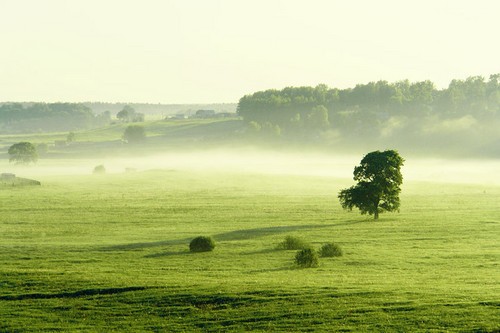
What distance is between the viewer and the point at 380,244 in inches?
2464

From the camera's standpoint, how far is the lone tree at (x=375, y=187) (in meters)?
81.3

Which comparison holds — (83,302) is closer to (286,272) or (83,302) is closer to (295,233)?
(286,272)

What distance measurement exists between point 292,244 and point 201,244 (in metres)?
8.15

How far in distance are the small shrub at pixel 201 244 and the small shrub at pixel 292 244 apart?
21.5 ft

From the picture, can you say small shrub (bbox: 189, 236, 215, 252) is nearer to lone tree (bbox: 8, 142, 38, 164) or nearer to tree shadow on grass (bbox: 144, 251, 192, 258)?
tree shadow on grass (bbox: 144, 251, 192, 258)

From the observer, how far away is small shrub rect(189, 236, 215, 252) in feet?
191

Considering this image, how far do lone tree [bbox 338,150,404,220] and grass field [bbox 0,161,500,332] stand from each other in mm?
1771

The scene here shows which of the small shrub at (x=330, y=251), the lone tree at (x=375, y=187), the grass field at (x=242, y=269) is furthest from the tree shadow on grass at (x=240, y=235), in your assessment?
the small shrub at (x=330, y=251)

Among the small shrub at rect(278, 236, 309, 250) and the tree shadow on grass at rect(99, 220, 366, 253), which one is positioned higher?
the small shrub at rect(278, 236, 309, 250)

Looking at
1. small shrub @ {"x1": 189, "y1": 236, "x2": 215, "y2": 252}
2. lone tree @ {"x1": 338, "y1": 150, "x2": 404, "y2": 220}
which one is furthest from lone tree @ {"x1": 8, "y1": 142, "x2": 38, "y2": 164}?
small shrub @ {"x1": 189, "y1": 236, "x2": 215, "y2": 252}

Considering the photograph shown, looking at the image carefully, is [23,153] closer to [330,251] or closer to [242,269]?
[330,251]

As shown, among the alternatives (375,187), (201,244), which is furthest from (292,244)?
(375,187)

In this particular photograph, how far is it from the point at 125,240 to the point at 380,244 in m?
24.5

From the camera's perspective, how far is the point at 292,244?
197ft
